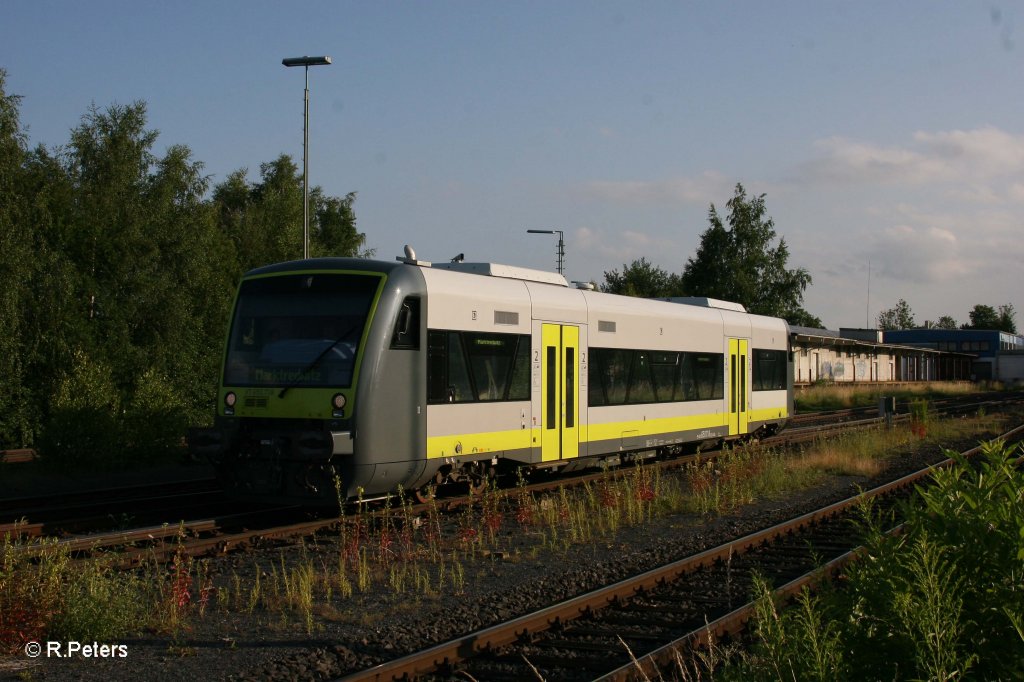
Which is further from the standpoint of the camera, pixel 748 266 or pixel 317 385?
pixel 748 266

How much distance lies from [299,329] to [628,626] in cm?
607

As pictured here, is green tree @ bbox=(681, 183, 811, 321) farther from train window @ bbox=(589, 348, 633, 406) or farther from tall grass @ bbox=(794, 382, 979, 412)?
train window @ bbox=(589, 348, 633, 406)

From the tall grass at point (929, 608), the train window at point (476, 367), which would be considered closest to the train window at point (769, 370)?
the train window at point (476, 367)

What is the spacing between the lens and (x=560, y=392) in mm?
14922

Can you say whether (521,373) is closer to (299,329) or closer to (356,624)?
(299,329)

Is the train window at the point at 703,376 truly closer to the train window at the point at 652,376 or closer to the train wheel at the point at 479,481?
the train window at the point at 652,376

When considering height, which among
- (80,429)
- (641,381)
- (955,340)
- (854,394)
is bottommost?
(80,429)

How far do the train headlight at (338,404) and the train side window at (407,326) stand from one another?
0.87 m

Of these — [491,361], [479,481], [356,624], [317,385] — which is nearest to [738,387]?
[479,481]

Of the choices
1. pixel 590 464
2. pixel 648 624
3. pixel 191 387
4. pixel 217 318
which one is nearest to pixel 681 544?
pixel 648 624

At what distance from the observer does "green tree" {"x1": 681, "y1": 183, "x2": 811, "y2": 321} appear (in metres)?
66.6

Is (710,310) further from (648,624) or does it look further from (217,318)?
(217,318)

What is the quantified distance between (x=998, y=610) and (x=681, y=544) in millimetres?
6834

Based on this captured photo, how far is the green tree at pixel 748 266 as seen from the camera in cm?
6656
